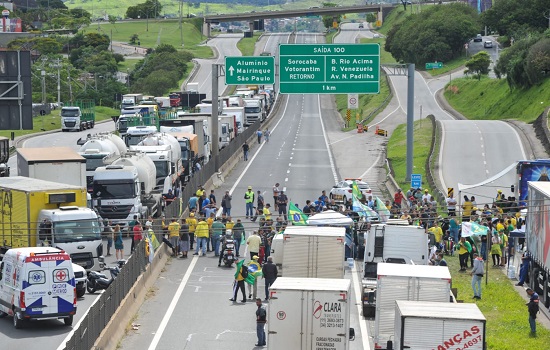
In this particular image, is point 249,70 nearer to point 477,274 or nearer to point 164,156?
point 164,156

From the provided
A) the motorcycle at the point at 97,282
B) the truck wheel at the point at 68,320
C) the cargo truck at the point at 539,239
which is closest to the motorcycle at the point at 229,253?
the motorcycle at the point at 97,282

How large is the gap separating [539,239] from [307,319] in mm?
10960

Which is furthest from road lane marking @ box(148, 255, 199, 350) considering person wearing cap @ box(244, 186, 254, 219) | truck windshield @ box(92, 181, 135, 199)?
person wearing cap @ box(244, 186, 254, 219)

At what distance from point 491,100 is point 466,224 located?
2504 inches

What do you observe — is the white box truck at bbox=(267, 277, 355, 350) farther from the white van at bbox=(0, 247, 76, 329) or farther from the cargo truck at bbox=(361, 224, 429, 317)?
the cargo truck at bbox=(361, 224, 429, 317)

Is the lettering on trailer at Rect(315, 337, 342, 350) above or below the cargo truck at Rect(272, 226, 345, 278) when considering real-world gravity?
below

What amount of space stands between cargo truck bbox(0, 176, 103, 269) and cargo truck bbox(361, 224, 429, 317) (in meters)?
8.76

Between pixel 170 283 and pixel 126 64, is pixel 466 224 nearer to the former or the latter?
pixel 170 283

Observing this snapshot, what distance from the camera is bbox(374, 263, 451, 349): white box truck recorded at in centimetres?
2478

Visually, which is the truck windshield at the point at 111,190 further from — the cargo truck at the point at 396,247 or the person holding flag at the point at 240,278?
the cargo truck at the point at 396,247

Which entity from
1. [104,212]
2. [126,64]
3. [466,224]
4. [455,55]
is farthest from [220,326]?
[126,64]

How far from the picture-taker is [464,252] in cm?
3484

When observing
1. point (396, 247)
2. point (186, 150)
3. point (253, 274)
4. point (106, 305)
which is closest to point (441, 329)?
point (106, 305)

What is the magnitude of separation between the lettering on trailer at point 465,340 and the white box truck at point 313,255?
8.66 m
